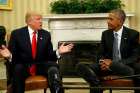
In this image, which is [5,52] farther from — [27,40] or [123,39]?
[123,39]

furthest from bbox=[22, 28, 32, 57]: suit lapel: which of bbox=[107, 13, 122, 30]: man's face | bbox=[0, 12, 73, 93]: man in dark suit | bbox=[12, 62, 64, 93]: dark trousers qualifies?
bbox=[107, 13, 122, 30]: man's face

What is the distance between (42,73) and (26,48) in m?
0.31

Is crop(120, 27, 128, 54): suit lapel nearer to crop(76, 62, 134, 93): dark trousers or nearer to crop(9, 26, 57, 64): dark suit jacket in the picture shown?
crop(76, 62, 134, 93): dark trousers

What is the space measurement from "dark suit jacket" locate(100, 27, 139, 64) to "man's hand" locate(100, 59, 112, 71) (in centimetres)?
17

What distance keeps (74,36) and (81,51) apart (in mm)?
322

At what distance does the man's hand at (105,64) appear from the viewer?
4289 mm

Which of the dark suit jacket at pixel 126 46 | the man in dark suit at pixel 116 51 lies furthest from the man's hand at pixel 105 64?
the dark suit jacket at pixel 126 46

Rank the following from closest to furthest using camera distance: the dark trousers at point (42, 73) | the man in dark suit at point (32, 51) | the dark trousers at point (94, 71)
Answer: the dark trousers at point (42, 73) → the dark trousers at point (94, 71) → the man in dark suit at point (32, 51)

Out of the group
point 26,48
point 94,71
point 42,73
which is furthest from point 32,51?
point 94,71

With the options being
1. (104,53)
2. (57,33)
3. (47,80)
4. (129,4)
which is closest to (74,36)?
(57,33)

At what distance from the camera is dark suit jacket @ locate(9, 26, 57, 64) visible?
433cm

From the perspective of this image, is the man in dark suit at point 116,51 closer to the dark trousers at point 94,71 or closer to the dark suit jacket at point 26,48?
the dark trousers at point 94,71

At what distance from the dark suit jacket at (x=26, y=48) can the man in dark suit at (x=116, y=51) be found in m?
0.38

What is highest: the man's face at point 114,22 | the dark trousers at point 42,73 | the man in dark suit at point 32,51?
the man's face at point 114,22
